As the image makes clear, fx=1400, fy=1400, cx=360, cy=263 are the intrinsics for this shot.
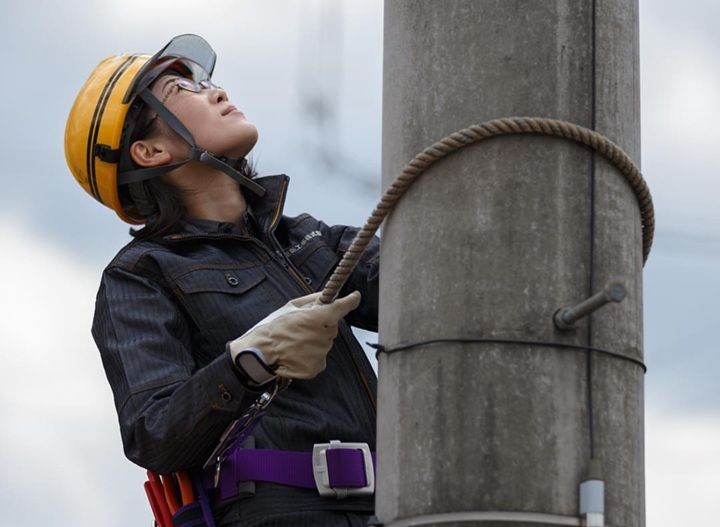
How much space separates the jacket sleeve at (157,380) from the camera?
4.14 m

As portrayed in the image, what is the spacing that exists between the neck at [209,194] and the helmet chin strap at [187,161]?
44 millimetres

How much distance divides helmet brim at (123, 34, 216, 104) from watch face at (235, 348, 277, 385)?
6.16 ft

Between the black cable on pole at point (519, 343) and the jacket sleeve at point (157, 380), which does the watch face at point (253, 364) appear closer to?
the jacket sleeve at point (157, 380)

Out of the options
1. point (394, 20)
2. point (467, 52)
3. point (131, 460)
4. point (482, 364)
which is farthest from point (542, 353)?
point (131, 460)

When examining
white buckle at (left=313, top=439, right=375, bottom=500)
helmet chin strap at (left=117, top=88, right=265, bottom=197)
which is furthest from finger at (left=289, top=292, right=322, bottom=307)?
helmet chin strap at (left=117, top=88, right=265, bottom=197)

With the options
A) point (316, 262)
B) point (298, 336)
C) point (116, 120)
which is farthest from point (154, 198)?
point (298, 336)

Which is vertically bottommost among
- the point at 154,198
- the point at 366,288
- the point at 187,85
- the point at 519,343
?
the point at 519,343

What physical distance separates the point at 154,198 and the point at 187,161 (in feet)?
0.81

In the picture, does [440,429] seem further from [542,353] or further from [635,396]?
[635,396]

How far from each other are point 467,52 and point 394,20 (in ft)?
1.02

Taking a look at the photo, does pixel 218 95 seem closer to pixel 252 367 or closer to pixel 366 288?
pixel 366 288

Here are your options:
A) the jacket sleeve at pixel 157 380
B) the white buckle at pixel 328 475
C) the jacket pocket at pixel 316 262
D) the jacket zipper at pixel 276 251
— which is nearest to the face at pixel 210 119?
the jacket zipper at pixel 276 251

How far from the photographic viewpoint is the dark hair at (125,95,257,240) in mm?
5145

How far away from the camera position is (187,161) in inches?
210
